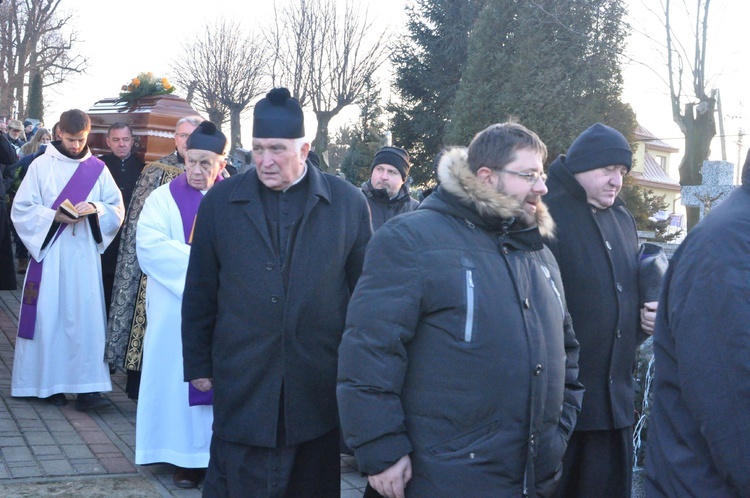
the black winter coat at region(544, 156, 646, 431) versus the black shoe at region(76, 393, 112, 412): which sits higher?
the black winter coat at region(544, 156, 646, 431)

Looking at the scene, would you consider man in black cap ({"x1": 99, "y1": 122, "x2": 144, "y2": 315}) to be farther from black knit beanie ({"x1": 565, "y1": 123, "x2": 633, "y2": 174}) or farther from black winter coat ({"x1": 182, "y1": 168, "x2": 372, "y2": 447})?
black knit beanie ({"x1": 565, "y1": 123, "x2": 633, "y2": 174})

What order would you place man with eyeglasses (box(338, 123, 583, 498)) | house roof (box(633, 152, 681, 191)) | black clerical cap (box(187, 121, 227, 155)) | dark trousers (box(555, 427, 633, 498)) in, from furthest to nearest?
house roof (box(633, 152, 681, 191)), black clerical cap (box(187, 121, 227, 155)), dark trousers (box(555, 427, 633, 498)), man with eyeglasses (box(338, 123, 583, 498))

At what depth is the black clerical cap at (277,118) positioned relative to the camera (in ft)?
12.3

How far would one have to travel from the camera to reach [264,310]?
3.56 metres

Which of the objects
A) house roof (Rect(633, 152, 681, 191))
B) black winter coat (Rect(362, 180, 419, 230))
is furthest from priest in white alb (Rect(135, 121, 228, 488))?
house roof (Rect(633, 152, 681, 191))

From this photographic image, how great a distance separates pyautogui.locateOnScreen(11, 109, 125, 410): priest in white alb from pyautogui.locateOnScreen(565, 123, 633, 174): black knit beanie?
3921 millimetres

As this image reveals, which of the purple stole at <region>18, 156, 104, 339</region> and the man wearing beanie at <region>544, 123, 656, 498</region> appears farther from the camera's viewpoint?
the purple stole at <region>18, 156, 104, 339</region>

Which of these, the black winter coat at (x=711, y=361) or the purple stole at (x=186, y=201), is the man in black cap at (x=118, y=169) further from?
the black winter coat at (x=711, y=361)

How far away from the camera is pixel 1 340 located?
28.3ft

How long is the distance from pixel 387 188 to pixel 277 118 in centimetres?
316

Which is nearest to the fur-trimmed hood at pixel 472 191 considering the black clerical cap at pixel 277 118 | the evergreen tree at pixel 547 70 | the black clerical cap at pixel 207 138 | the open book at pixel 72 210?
the black clerical cap at pixel 277 118

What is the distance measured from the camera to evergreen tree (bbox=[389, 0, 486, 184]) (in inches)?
1156

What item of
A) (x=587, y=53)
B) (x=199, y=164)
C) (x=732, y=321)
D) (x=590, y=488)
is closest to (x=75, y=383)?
(x=199, y=164)

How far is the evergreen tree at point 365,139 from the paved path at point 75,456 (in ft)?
56.4
